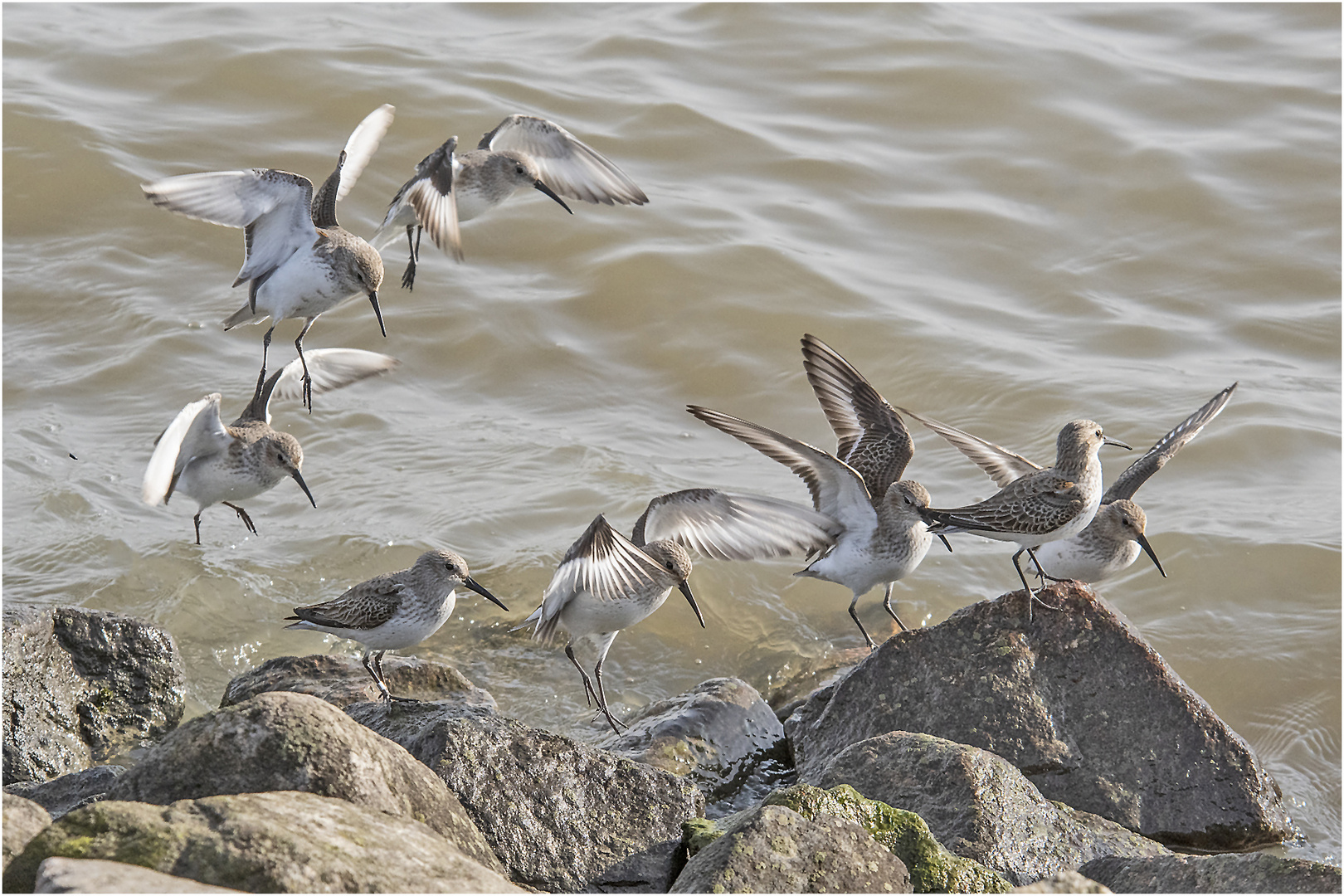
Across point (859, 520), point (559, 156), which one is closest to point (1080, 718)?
point (859, 520)

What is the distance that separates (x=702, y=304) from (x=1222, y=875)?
8.67 meters

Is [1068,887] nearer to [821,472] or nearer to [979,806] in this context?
[979,806]

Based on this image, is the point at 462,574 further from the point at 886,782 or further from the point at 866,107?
the point at 866,107

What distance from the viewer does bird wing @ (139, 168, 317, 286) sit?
690 centimetres

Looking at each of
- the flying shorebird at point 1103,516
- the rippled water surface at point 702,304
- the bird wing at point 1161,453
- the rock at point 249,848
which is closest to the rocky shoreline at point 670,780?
the rock at point 249,848

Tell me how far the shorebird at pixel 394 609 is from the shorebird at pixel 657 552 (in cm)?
50

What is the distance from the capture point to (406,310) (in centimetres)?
1213

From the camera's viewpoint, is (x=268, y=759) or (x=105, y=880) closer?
(x=105, y=880)

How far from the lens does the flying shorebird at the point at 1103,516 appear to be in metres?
6.92

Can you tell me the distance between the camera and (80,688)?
20.2ft

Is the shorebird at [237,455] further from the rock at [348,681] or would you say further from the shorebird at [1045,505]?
the shorebird at [1045,505]

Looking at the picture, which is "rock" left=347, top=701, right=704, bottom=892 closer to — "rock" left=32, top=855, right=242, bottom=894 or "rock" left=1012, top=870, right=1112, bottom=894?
"rock" left=32, top=855, right=242, bottom=894

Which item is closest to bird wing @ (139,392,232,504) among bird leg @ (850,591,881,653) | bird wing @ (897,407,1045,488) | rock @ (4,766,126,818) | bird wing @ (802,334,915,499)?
rock @ (4,766,126,818)

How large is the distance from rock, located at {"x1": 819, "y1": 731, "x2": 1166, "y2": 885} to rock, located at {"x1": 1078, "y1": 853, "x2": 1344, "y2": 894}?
0.81 ft
